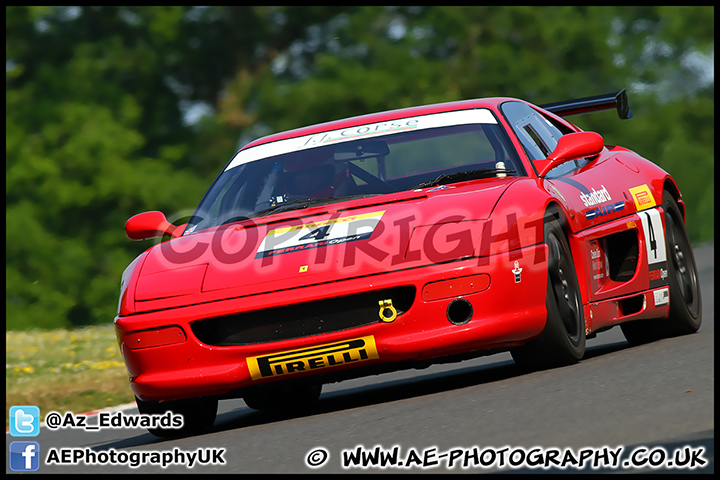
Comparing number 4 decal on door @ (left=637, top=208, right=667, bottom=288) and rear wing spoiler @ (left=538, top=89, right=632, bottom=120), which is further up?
rear wing spoiler @ (left=538, top=89, right=632, bottom=120)

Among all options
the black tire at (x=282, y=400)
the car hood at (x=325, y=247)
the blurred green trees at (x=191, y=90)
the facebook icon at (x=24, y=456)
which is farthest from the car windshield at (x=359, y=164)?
the blurred green trees at (x=191, y=90)

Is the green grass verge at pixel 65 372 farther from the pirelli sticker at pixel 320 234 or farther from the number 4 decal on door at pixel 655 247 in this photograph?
the number 4 decal on door at pixel 655 247

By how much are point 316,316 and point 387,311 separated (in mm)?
313

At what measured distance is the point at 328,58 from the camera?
28578 millimetres

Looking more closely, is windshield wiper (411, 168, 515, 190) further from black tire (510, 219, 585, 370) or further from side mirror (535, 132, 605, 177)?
black tire (510, 219, 585, 370)

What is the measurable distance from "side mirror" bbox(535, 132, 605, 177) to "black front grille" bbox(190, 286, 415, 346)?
1.38 metres

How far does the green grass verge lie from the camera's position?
805 cm

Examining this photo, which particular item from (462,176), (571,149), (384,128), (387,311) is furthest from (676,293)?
(387,311)

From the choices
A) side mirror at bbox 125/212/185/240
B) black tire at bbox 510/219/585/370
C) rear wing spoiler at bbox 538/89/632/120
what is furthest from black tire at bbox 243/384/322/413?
rear wing spoiler at bbox 538/89/632/120

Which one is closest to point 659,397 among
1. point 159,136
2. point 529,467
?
point 529,467

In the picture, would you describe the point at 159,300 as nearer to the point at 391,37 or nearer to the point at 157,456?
the point at 157,456

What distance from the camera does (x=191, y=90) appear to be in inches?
1186

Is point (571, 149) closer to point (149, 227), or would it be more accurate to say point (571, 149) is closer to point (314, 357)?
point (314, 357)
